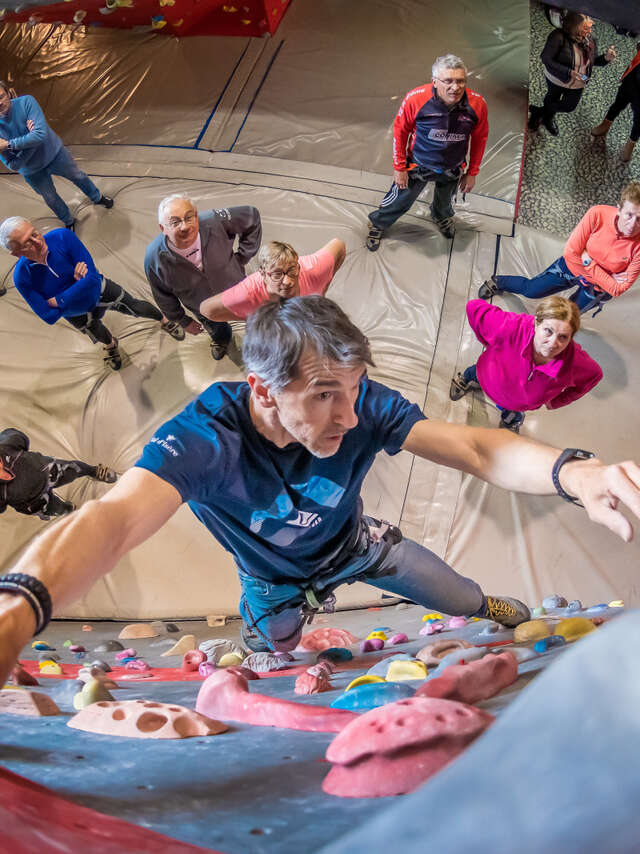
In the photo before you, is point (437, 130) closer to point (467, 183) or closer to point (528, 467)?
point (467, 183)

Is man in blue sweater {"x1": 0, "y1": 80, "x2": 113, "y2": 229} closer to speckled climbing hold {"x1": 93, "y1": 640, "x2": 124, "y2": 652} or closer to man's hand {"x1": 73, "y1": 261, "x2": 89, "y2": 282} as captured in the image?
man's hand {"x1": 73, "y1": 261, "x2": 89, "y2": 282}

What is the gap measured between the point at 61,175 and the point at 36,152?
24 centimetres

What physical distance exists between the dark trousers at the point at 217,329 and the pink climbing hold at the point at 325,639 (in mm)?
1463

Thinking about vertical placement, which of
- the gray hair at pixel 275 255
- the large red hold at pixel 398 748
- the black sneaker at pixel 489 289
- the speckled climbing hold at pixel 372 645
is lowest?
the speckled climbing hold at pixel 372 645

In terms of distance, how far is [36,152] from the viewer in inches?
142

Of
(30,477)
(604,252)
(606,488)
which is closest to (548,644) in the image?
(606,488)

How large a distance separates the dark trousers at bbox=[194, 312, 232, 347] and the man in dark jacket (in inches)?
5.6

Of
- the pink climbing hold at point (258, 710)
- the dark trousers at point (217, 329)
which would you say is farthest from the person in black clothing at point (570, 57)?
the pink climbing hold at point (258, 710)

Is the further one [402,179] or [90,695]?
[402,179]

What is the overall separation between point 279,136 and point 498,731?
441 cm

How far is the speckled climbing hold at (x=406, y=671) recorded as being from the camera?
1.49 metres

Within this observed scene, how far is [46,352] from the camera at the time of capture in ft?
11.8

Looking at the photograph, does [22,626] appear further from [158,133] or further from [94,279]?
[158,133]

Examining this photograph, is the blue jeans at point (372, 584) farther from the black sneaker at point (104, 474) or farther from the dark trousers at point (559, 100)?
the dark trousers at point (559, 100)
